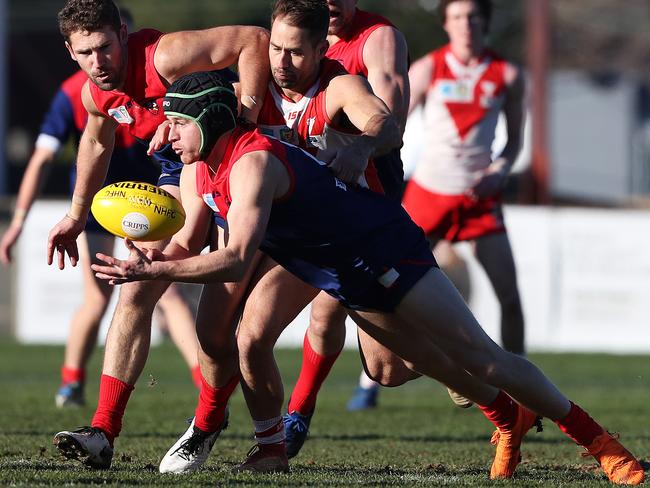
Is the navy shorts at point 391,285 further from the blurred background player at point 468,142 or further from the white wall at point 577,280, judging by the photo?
the white wall at point 577,280

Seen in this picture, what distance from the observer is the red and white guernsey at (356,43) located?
6.39 m

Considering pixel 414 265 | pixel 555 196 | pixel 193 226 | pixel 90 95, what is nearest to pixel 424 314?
pixel 414 265

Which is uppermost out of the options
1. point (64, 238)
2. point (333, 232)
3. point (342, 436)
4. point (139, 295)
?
point (333, 232)

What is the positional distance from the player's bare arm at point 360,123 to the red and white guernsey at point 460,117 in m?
3.44

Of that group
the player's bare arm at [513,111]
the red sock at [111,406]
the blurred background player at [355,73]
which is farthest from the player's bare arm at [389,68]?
the player's bare arm at [513,111]

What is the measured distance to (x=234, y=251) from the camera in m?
4.96

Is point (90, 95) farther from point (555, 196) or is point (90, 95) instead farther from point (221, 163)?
point (555, 196)

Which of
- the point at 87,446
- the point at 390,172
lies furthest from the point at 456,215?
the point at 87,446

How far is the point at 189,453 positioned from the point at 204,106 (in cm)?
173

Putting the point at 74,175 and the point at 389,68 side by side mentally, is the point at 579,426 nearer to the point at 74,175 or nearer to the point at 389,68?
the point at 389,68

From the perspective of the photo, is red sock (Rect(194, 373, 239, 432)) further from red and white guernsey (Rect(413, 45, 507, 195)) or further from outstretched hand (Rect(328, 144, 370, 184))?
red and white guernsey (Rect(413, 45, 507, 195))

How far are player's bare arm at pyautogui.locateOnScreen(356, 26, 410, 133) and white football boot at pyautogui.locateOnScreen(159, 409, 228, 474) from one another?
1.69m

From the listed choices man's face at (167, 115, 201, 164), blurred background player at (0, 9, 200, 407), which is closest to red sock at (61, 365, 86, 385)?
blurred background player at (0, 9, 200, 407)

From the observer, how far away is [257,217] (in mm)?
4941
